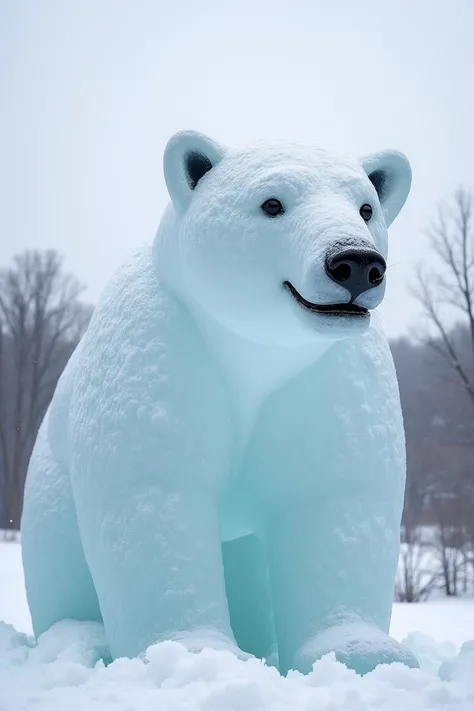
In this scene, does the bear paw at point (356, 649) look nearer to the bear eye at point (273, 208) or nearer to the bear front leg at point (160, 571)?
the bear front leg at point (160, 571)

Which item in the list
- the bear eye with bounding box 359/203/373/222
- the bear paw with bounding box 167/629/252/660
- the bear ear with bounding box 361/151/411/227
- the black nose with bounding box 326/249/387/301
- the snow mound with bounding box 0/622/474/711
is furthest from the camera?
the bear ear with bounding box 361/151/411/227

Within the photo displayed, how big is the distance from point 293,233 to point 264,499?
57cm

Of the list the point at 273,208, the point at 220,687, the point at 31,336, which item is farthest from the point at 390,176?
the point at 31,336

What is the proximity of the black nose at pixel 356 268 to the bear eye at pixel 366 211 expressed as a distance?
214 mm

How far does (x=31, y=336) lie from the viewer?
550cm

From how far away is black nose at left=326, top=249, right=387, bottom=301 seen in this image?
42.3 inches

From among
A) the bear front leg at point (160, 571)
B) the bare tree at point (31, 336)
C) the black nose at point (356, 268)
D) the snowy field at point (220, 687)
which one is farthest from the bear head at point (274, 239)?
the bare tree at point (31, 336)

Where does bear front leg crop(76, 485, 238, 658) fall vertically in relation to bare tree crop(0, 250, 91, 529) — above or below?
below

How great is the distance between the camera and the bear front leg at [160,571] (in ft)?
4.13

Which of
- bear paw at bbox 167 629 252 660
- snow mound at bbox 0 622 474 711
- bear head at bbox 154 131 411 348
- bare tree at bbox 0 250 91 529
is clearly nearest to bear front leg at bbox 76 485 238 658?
bear paw at bbox 167 629 252 660

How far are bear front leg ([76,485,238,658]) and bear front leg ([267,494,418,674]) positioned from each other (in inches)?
5.9

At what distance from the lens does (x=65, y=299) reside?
5469 millimetres

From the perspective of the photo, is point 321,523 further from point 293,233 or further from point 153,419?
point 293,233

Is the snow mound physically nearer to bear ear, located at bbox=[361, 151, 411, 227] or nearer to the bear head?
the bear head
